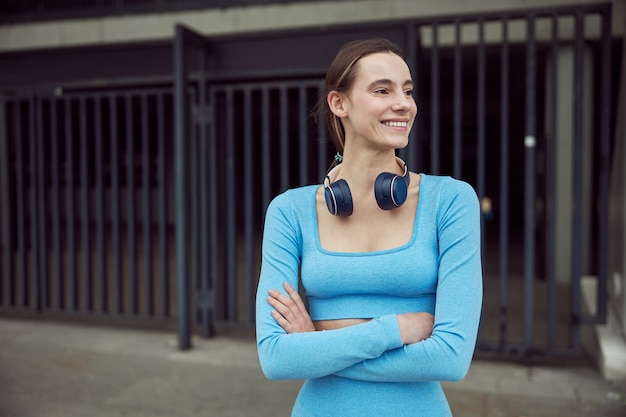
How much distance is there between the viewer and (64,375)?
4570 mm

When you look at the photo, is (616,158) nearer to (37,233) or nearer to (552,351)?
(552,351)

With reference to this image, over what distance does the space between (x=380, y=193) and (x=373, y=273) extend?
0.76 ft

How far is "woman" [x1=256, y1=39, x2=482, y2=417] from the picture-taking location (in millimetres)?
1586

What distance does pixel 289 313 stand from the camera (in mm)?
1692

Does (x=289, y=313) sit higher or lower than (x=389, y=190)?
lower

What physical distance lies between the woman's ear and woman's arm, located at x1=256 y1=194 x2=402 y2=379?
0.30m

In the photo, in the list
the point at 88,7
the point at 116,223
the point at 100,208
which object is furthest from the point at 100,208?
the point at 88,7

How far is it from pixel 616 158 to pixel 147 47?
4439 mm

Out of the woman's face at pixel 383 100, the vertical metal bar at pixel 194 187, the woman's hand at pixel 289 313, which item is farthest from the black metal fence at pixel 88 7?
the woman's hand at pixel 289 313

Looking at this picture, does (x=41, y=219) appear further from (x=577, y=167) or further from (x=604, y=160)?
(x=604, y=160)

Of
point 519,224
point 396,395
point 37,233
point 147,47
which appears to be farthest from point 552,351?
point 519,224

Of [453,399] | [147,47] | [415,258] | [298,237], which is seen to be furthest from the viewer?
[147,47]

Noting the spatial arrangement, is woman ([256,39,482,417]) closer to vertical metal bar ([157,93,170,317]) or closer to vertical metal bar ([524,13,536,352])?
vertical metal bar ([524,13,536,352])

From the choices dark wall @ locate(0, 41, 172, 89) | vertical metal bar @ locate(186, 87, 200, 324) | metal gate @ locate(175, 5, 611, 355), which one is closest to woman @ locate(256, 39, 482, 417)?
metal gate @ locate(175, 5, 611, 355)
